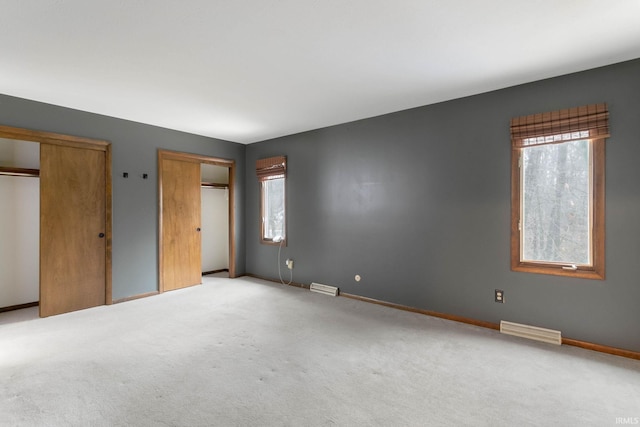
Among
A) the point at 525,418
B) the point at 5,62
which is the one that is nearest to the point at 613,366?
the point at 525,418

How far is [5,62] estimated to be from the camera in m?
2.52

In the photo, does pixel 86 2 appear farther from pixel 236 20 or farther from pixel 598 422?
pixel 598 422

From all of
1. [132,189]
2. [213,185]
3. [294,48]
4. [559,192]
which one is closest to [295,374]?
[294,48]

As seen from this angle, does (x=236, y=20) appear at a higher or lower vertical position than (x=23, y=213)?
higher

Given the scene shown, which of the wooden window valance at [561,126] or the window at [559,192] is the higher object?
the wooden window valance at [561,126]

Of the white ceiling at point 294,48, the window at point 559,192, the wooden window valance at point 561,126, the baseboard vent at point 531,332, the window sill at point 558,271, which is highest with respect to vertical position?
the white ceiling at point 294,48

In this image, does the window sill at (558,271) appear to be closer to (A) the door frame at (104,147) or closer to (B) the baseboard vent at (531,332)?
(B) the baseboard vent at (531,332)

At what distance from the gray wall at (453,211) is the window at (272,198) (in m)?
0.21

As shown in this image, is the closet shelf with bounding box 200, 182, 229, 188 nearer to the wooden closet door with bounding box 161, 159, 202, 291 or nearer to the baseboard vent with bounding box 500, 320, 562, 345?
the wooden closet door with bounding box 161, 159, 202, 291

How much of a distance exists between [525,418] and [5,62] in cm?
452

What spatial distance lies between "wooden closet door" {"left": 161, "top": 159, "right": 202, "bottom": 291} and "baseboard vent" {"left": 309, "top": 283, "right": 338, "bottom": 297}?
1.91 m

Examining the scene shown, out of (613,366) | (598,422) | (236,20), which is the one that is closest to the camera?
(598,422)

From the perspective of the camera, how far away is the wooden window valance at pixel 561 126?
2.63 metres

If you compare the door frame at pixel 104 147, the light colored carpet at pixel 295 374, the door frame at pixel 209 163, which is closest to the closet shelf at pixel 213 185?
the door frame at pixel 209 163
